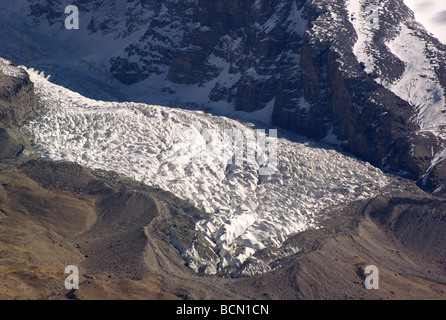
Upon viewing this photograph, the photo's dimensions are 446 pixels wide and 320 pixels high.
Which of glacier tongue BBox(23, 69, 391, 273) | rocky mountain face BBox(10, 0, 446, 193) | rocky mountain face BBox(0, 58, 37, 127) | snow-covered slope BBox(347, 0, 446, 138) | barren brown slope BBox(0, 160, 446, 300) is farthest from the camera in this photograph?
snow-covered slope BBox(347, 0, 446, 138)

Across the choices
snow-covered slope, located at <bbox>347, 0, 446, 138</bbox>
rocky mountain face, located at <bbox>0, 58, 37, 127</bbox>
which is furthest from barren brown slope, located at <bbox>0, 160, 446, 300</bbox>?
snow-covered slope, located at <bbox>347, 0, 446, 138</bbox>

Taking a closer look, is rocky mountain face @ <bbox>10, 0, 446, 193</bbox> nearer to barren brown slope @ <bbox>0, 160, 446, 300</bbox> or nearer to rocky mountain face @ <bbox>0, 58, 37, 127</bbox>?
barren brown slope @ <bbox>0, 160, 446, 300</bbox>

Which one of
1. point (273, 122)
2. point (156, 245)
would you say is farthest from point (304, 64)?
point (156, 245)

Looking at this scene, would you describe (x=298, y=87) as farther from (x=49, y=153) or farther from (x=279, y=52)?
(x=49, y=153)

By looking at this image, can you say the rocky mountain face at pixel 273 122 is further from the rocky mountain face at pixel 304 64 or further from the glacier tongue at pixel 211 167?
the glacier tongue at pixel 211 167

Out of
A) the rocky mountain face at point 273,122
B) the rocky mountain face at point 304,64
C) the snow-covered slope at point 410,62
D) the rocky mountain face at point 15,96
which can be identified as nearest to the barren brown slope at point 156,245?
the rocky mountain face at point 273,122

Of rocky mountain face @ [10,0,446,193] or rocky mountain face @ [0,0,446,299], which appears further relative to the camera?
rocky mountain face @ [10,0,446,193]
